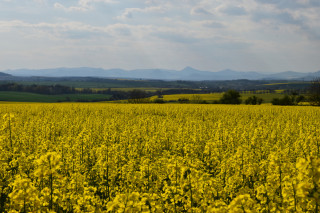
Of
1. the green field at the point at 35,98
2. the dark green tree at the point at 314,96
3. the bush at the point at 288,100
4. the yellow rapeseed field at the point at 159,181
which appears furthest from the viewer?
the green field at the point at 35,98

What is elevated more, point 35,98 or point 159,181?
point 159,181

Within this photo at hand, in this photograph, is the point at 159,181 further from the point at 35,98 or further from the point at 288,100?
the point at 35,98

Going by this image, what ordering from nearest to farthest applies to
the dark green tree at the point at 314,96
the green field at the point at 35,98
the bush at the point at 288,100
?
the dark green tree at the point at 314,96 < the bush at the point at 288,100 < the green field at the point at 35,98

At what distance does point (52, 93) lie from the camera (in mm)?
134375

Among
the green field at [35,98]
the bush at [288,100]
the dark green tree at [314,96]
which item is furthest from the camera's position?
the green field at [35,98]

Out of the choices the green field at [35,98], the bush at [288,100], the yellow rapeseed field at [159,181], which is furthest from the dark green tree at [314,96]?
the green field at [35,98]

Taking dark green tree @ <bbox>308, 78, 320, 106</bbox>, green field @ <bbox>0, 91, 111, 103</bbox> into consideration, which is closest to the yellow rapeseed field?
dark green tree @ <bbox>308, 78, 320, 106</bbox>

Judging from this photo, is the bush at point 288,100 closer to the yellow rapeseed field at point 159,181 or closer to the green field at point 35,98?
the yellow rapeseed field at point 159,181

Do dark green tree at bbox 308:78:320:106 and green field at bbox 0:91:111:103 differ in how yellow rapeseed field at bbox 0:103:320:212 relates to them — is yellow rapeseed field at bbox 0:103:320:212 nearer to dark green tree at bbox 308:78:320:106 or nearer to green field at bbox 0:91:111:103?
dark green tree at bbox 308:78:320:106

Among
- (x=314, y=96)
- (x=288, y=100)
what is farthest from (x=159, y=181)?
(x=314, y=96)

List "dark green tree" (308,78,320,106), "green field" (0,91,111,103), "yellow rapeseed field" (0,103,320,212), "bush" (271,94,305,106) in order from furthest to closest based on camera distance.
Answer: "green field" (0,91,111,103) < "bush" (271,94,305,106) < "dark green tree" (308,78,320,106) < "yellow rapeseed field" (0,103,320,212)

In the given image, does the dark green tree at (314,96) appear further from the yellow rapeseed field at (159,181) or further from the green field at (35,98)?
the green field at (35,98)

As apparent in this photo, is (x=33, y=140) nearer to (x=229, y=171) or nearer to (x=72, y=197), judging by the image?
(x=72, y=197)

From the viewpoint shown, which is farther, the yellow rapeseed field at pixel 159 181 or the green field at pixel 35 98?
the green field at pixel 35 98
